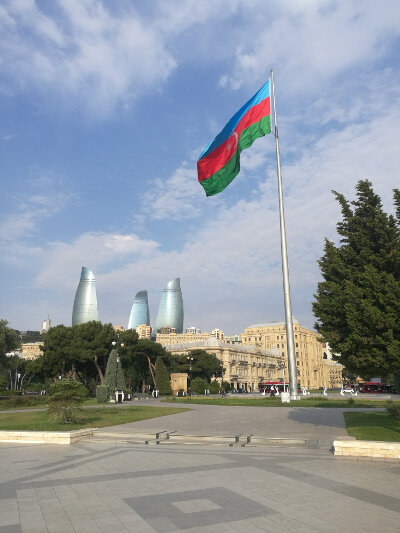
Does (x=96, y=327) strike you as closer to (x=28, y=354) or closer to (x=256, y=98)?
(x=256, y=98)

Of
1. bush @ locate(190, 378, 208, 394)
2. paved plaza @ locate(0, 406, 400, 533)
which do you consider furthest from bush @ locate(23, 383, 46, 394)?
paved plaza @ locate(0, 406, 400, 533)

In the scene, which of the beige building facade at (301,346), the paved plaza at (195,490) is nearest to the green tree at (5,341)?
the paved plaza at (195,490)

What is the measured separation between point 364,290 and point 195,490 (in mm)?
7088

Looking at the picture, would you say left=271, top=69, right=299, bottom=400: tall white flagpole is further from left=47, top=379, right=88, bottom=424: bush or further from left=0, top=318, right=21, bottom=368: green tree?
left=0, top=318, right=21, bottom=368: green tree

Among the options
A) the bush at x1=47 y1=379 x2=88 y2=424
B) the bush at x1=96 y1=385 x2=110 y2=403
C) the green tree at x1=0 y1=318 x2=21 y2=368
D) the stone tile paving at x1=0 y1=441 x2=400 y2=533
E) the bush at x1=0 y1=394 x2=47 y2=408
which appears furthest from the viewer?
the green tree at x1=0 y1=318 x2=21 y2=368

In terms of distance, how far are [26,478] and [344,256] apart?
10.1 metres

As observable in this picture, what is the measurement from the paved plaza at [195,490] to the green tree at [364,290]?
9.18ft

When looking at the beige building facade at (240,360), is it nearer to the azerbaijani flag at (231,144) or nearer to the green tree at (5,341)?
the green tree at (5,341)

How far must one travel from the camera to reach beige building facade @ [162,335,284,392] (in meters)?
112

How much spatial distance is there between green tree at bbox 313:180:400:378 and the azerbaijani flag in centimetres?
814

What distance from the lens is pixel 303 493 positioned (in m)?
7.36

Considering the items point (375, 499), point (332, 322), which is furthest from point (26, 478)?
point (332, 322)

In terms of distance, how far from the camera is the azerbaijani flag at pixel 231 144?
2058 cm

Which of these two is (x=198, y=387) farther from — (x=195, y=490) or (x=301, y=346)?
(x=301, y=346)
